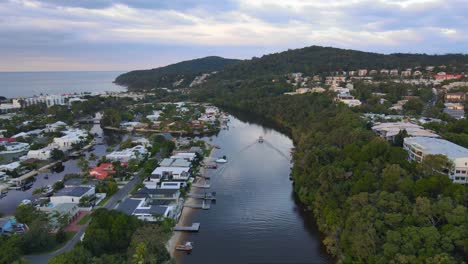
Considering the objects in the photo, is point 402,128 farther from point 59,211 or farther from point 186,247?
point 59,211

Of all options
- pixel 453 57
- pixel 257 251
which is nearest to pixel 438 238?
pixel 257 251

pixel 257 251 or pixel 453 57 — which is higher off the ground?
pixel 453 57

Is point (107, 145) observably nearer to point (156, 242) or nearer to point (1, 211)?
point (1, 211)

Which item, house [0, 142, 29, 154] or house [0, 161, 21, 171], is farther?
house [0, 142, 29, 154]

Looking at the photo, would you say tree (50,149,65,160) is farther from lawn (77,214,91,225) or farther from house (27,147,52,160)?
lawn (77,214,91,225)

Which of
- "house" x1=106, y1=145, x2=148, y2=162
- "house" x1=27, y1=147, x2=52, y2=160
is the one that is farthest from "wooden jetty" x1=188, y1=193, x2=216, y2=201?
"house" x1=27, y1=147, x2=52, y2=160

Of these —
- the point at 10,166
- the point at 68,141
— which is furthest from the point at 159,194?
the point at 68,141

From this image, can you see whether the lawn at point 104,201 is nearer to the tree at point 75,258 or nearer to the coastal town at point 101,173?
the coastal town at point 101,173
